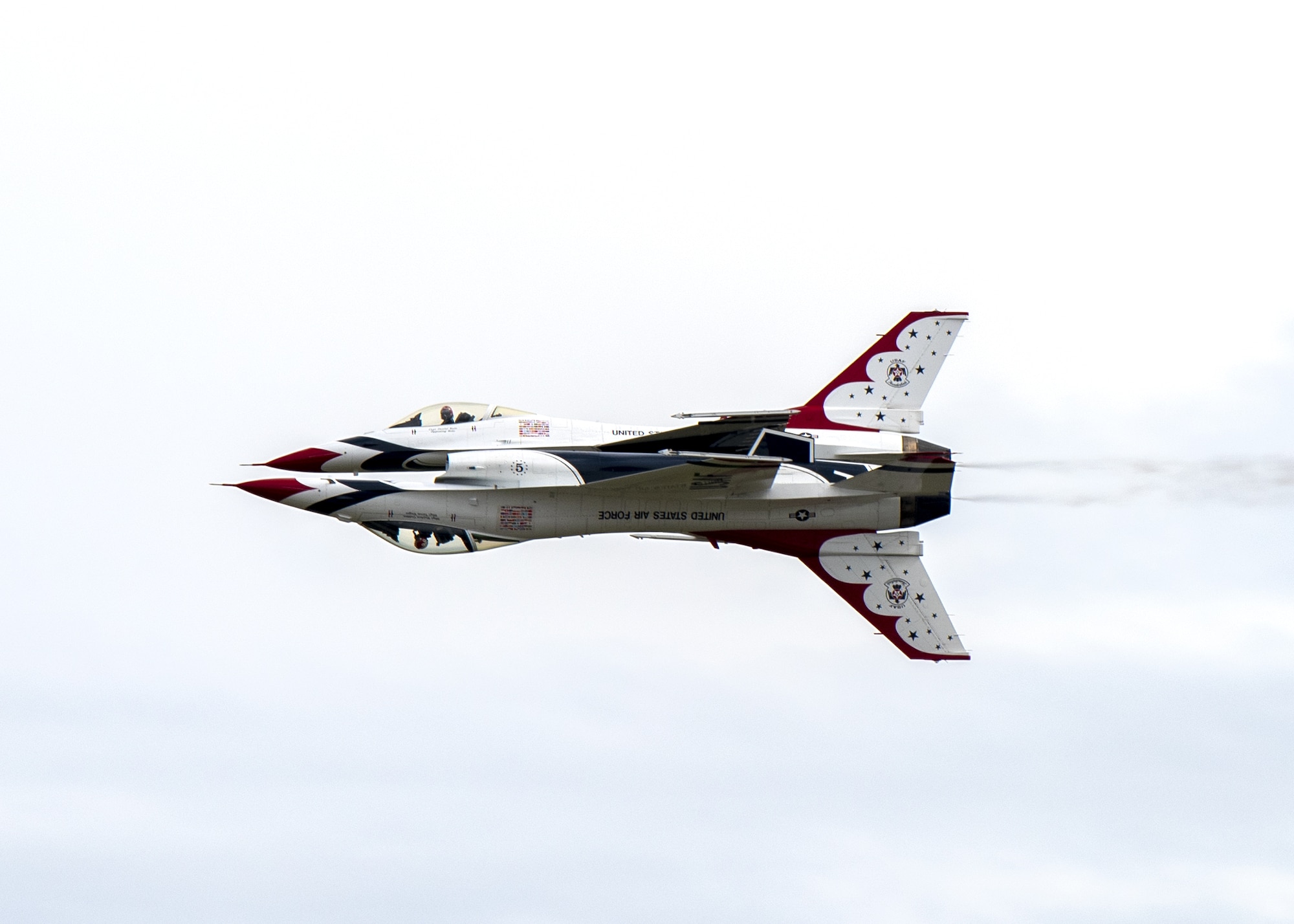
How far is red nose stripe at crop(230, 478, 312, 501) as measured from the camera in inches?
1108

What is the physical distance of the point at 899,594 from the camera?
3039 centimetres

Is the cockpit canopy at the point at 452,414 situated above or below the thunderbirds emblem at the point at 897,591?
above

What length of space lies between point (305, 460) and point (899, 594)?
1052 centimetres

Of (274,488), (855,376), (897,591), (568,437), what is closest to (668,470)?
(568,437)

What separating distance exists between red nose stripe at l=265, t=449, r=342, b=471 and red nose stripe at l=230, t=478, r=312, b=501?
0.88 feet

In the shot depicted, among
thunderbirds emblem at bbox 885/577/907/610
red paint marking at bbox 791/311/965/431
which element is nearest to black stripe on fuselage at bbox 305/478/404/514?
red paint marking at bbox 791/311/965/431

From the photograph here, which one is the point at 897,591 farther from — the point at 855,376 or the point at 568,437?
the point at 568,437

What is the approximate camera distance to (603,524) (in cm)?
2902

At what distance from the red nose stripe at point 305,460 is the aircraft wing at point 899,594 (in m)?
8.49

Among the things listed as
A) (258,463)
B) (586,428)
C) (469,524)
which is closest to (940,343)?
(586,428)

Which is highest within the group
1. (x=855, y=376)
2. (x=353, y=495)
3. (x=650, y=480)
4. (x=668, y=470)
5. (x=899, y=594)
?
(x=855, y=376)

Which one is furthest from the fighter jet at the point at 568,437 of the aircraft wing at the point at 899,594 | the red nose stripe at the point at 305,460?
the aircraft wing at the point at 899,594

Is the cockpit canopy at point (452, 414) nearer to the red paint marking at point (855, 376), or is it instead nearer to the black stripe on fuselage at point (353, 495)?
the black stripe on fuselage at point (353, 495)

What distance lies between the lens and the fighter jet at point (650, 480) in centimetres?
2820
